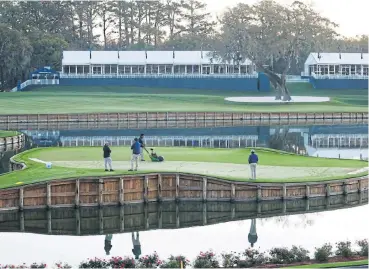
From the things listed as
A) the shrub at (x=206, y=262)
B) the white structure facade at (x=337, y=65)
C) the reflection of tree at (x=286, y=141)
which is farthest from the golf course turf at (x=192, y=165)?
the white structure facade at (x=337, y=65)

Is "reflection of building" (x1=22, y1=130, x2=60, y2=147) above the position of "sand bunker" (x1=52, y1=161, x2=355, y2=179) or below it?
below

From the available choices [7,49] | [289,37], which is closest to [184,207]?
[289,37]

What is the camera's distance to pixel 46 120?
338 ft

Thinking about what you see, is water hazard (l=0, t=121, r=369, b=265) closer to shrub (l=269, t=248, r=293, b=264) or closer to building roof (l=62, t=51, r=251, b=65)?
shrub (l=269, t=248, r=293, b=264)

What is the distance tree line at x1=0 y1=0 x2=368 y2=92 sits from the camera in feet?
440

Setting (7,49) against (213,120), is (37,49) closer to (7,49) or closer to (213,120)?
(7,49)

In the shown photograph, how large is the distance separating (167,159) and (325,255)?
25784 millimetres

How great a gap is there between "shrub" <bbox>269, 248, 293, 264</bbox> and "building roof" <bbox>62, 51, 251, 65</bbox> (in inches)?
4583

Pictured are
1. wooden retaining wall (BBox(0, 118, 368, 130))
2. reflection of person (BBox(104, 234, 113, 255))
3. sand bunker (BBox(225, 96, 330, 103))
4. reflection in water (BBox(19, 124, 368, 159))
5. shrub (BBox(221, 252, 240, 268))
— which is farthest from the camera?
sand bunker (BBox(225, 96, 330, 103))

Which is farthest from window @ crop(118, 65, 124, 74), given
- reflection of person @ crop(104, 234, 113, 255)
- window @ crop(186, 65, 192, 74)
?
reflection of person @ crop(104, 234, 113, 255)

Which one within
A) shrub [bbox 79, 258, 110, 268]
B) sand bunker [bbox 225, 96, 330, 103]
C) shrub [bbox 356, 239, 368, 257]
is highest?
sand bunker [bbox 225, 96, 330, 103]

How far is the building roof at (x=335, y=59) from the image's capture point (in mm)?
157000

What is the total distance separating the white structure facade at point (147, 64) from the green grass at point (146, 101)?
8.03m

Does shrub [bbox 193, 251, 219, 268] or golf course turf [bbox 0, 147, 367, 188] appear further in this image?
golf course turf [bbox 0, 147, 367, 188]
